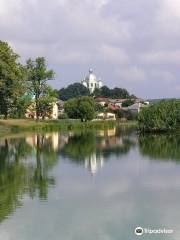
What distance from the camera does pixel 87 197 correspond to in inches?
683

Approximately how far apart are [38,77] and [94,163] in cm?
4707

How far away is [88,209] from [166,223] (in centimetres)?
274

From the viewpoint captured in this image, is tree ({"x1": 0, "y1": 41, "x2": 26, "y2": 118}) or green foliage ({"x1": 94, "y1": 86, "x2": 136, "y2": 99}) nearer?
tree ({"x1": 0, "y1": 41, "x2": 26, "y2": 118})

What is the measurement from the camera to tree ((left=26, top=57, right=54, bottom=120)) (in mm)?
72812

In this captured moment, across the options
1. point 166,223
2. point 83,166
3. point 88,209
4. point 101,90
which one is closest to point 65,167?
point 83,166

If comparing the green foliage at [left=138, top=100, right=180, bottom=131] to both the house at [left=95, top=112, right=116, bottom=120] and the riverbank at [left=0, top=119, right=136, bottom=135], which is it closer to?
the riverbank at [left=0, top=119, right=136, bottom=135]

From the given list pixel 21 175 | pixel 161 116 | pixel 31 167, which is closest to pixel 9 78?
pixel 161 116

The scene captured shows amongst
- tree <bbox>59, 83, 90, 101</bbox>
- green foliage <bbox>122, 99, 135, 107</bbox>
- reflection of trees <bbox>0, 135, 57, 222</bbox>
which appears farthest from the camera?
tree <bbox>59, 83, 90, 101</bbox>

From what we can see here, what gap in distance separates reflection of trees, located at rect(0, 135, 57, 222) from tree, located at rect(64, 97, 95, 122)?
47.2 m

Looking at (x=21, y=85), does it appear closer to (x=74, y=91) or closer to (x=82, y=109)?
(x=82, y=109)

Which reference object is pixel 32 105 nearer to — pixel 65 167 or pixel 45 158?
pixel 45 158

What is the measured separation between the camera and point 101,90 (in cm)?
17412

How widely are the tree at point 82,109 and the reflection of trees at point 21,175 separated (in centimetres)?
4717

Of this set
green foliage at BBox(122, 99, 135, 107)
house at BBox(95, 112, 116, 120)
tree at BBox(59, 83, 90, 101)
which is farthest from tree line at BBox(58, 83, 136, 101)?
house at BBox(95, 112, 116, 120)
